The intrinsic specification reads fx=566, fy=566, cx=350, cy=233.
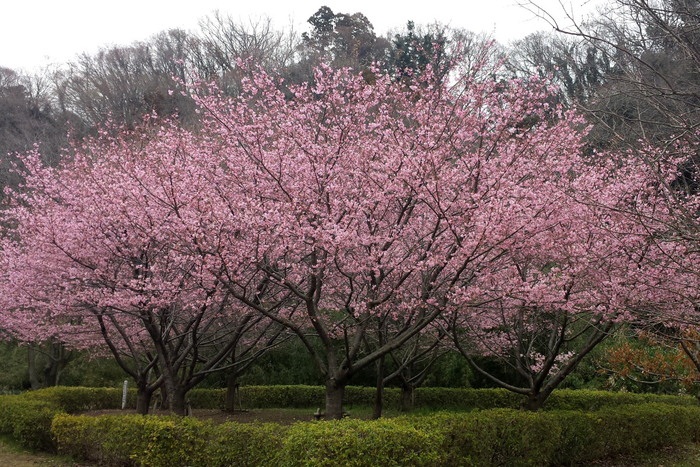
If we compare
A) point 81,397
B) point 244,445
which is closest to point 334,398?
point 244,445

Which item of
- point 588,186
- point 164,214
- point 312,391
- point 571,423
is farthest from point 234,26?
point 571,423

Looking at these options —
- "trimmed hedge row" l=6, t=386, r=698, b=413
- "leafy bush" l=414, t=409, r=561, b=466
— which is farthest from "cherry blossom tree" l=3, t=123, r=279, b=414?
"leafy bush" l=414, t=409, r=561, b=466

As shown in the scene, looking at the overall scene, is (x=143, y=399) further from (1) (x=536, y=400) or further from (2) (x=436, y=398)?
(2) (x=436, y=398)

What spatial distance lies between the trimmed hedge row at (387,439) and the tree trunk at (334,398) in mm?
1204

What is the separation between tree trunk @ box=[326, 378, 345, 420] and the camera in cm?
764

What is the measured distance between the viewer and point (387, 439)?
5539 millimetres

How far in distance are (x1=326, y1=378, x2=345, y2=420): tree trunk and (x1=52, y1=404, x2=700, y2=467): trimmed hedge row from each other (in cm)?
120

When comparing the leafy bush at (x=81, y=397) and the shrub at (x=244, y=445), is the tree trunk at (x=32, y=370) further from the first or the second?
the shrub at (x=244, y=445)

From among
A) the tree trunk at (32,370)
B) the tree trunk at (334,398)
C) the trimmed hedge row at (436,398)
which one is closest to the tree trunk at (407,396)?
the trimmed hedge row at (436,398)

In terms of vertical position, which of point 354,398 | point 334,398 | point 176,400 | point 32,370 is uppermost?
point 32,370

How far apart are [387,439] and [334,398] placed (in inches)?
89.0

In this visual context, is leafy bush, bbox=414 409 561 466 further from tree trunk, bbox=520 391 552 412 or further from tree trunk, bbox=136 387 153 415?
tree trunk, bbox=136 387 153 415

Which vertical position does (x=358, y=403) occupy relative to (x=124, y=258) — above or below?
below

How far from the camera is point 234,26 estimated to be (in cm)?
2588
